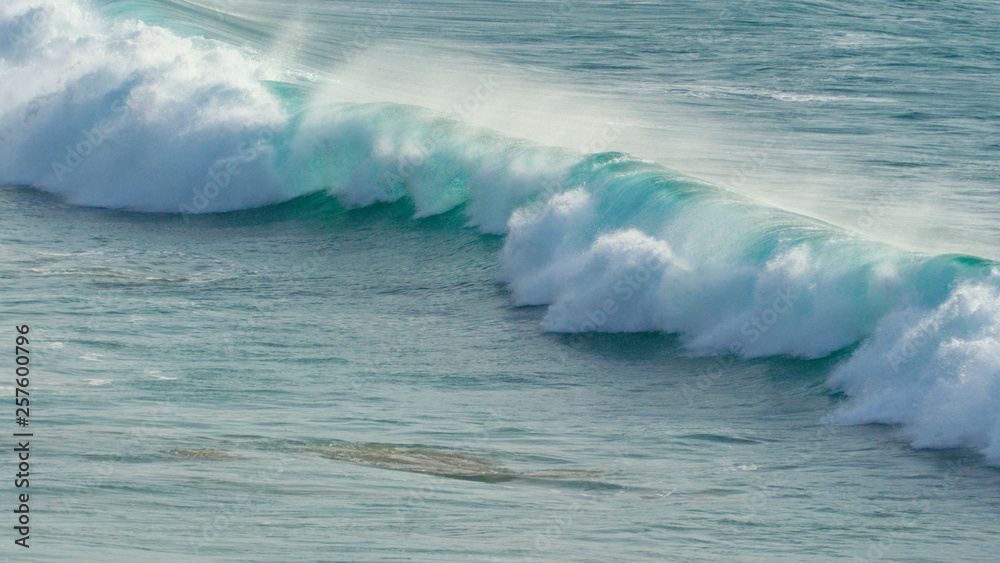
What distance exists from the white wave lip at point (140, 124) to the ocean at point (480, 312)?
0.18ft

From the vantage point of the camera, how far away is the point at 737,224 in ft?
37.3

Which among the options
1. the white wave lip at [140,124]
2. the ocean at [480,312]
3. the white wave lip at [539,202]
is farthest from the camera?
the white wave lip at [140,124]

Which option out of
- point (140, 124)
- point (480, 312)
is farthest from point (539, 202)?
point (140, 124)

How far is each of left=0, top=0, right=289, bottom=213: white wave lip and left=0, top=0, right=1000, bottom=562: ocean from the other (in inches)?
2.2

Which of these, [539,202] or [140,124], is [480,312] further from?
[140,124]

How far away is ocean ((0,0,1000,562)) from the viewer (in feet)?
21.8

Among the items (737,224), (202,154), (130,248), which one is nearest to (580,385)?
(737,224)

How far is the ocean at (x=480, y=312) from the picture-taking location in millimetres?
6633

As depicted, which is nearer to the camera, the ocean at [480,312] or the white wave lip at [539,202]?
the ocean at [480,312]

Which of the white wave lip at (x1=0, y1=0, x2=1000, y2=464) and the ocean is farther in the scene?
the white wave lip at (x1=0, y1=0, x2=1000, y2=464)

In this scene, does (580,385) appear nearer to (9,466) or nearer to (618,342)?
(618,342)

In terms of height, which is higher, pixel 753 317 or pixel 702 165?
pixel 702 165

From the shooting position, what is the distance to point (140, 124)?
17484mm

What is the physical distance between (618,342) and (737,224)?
5.78 ft
